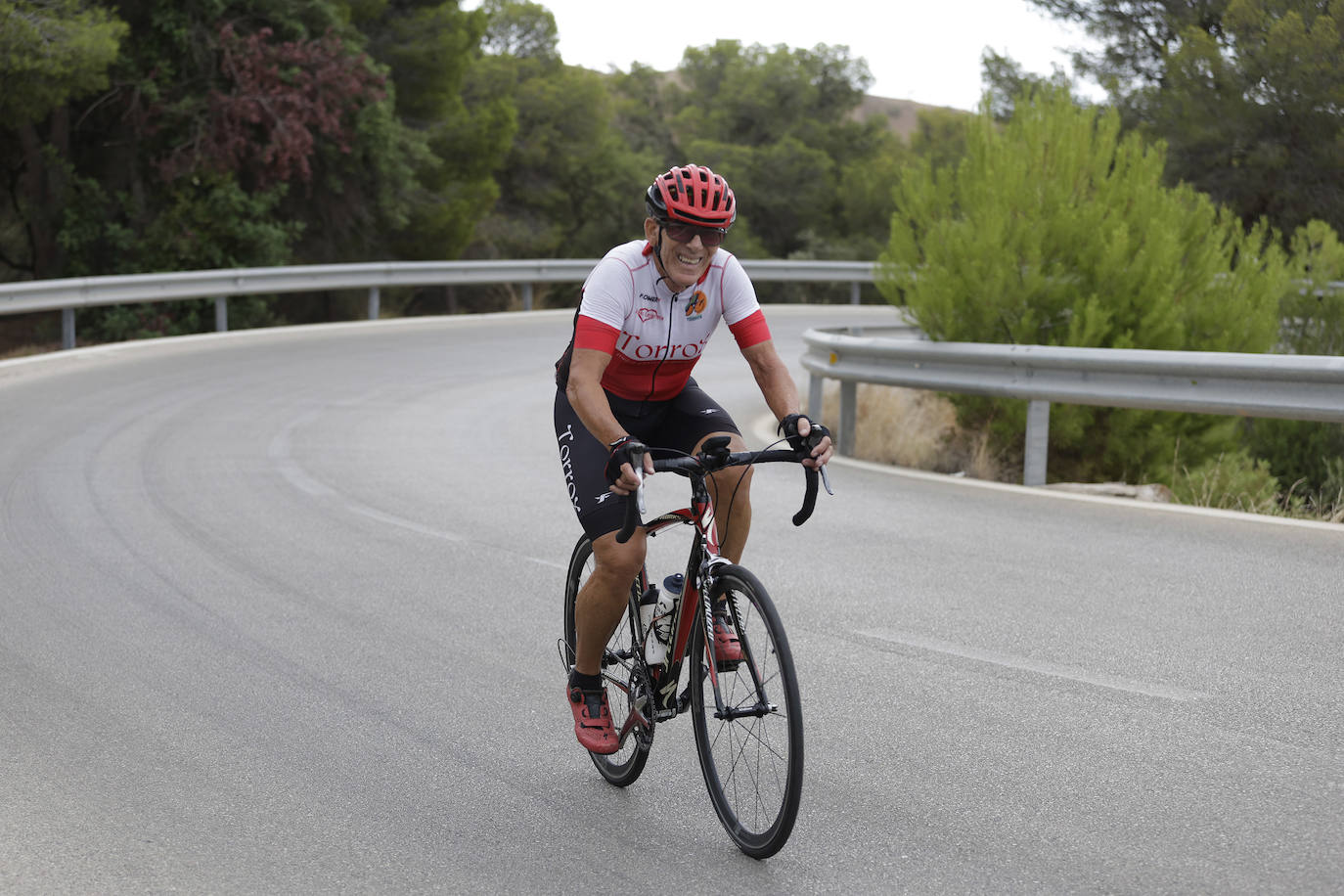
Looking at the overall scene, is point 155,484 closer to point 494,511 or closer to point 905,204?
point 494,511

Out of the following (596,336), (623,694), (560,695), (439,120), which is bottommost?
(560,695)

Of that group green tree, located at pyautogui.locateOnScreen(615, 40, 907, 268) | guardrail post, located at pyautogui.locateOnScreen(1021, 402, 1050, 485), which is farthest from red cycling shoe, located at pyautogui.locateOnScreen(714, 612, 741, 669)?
green tree, located at pyautogui.locateOnScreen(615, 40, 907, 268)

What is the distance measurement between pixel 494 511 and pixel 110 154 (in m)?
19.2

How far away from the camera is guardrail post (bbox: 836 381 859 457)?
38.9 ft

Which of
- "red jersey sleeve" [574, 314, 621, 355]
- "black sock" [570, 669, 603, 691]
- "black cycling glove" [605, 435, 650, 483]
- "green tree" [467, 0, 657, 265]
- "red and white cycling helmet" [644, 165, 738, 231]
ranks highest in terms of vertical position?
"green tree" [467, 0, 657, 265]

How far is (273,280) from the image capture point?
22.8m

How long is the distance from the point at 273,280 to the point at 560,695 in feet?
60.4

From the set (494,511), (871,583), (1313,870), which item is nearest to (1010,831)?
(1313,870)

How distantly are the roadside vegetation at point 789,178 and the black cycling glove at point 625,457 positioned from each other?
22.1ft

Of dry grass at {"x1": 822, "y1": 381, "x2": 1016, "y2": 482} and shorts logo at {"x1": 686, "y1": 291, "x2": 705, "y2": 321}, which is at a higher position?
shorts logo at {"x1": 686, "y1": 291, "x2": 705, "y2": 321}

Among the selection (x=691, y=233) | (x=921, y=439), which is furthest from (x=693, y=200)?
(x=921, y=439)

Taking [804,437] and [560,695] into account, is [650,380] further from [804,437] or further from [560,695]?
[560,695]

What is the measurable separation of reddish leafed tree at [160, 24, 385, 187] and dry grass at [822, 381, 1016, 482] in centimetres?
1353

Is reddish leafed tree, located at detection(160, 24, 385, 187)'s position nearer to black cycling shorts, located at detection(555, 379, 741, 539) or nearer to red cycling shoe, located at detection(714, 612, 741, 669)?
black cycling shorts, located at detection(555, 379, 741, 539)
